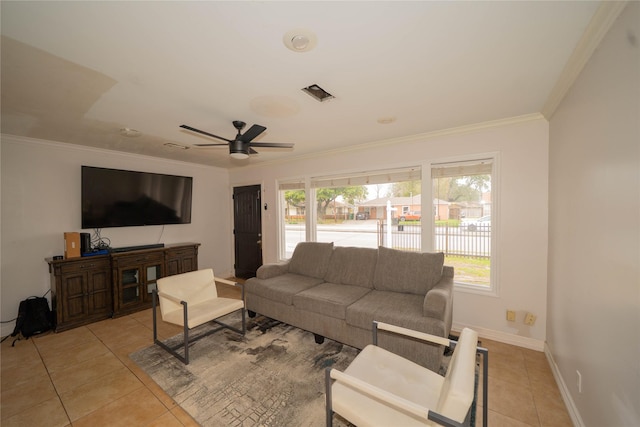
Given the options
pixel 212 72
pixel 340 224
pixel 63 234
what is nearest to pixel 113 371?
pixel 63 234

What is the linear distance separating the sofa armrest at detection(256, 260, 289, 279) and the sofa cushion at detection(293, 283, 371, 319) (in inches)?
28.4

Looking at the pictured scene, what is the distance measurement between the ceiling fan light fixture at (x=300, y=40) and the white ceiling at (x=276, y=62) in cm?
3

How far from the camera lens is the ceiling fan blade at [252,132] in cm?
221

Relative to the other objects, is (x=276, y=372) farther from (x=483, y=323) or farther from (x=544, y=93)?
(x=544, y=93)

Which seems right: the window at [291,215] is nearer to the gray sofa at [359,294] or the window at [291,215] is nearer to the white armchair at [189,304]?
the gray sofa at [359,294]

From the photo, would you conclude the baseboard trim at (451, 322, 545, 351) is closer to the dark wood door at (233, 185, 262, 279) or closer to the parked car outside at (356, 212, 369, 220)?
the parked car outside at (356, 212, 369, 220)

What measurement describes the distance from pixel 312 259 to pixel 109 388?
2.37 m

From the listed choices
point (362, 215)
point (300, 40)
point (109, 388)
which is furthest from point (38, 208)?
point (362, 215)

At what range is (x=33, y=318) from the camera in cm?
293

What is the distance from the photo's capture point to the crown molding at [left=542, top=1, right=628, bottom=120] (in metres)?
1.18

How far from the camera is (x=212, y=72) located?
1735 millimetres

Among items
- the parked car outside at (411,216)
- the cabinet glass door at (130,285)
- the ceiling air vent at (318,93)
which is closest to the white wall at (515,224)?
the parked car outside at (411,216)

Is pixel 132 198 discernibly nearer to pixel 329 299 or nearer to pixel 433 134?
pixel 329 299

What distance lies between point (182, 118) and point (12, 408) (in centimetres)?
271
